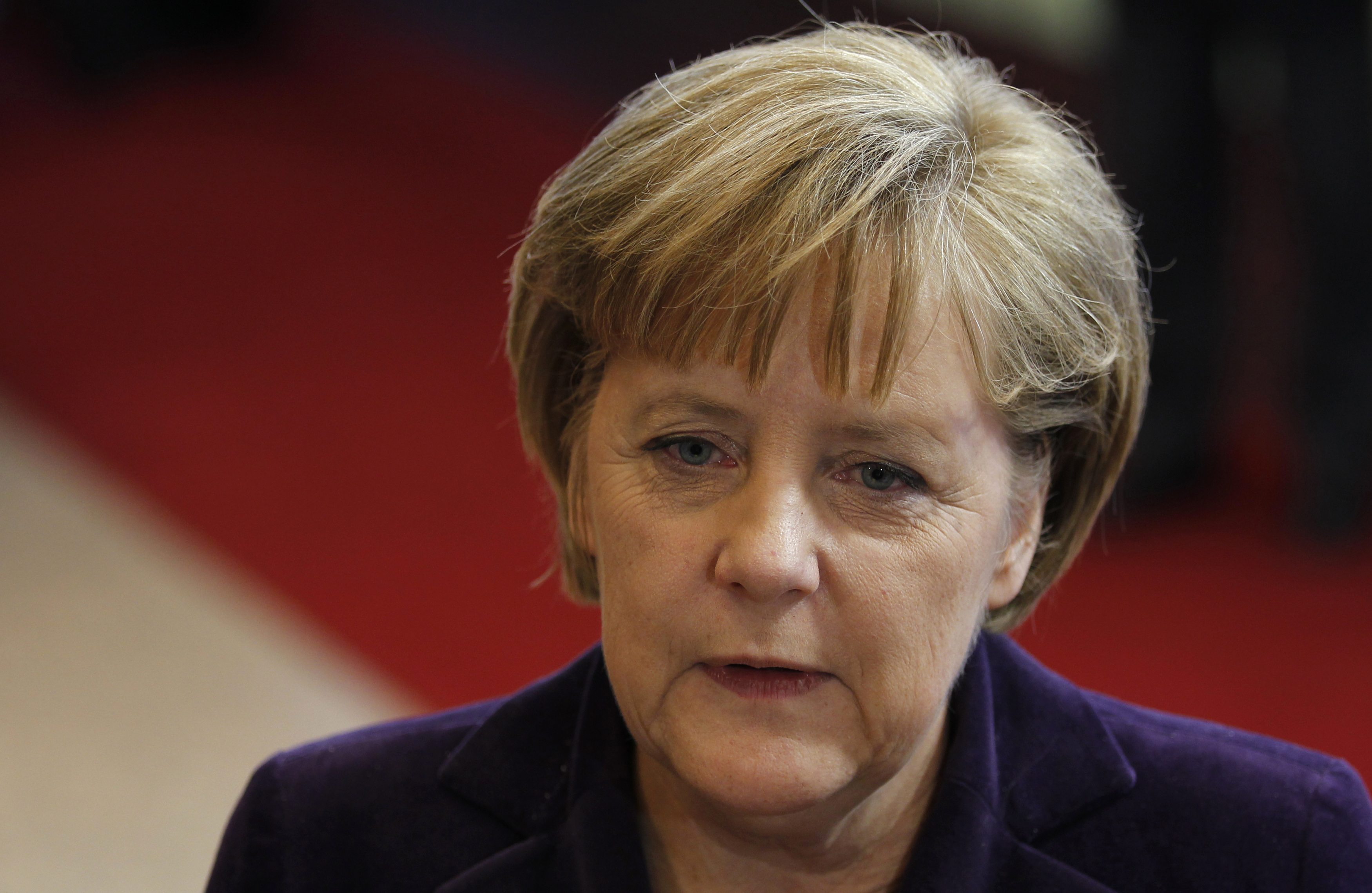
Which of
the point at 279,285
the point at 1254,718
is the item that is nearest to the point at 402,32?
the point at 279,285

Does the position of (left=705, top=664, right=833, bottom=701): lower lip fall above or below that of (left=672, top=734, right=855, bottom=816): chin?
above

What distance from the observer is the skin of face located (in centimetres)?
124

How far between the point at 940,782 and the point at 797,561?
1.26 feet

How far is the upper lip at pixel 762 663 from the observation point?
125cm

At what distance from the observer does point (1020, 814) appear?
1432 millimetres

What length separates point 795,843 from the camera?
1423 millimetres

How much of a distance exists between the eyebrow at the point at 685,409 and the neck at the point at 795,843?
358 mm

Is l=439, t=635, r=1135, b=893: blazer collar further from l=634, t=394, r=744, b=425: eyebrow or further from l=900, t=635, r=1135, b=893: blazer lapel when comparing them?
l=634, t=394, r=744, b=425: eyebrow

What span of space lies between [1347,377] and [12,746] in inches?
127

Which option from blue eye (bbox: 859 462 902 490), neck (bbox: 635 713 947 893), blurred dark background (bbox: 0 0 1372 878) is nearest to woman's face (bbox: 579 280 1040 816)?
blue eye (bbox: 859 462 902 490)

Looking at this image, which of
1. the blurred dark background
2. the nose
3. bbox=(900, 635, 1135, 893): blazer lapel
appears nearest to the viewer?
the nose

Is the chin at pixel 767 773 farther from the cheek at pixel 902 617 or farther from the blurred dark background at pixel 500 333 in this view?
the blurred dark background at pixel 500 333

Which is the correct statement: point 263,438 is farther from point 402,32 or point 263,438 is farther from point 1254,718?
point 402,32

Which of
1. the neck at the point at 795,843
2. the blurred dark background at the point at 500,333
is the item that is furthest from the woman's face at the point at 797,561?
the blurred dark background at the point at 500,333
